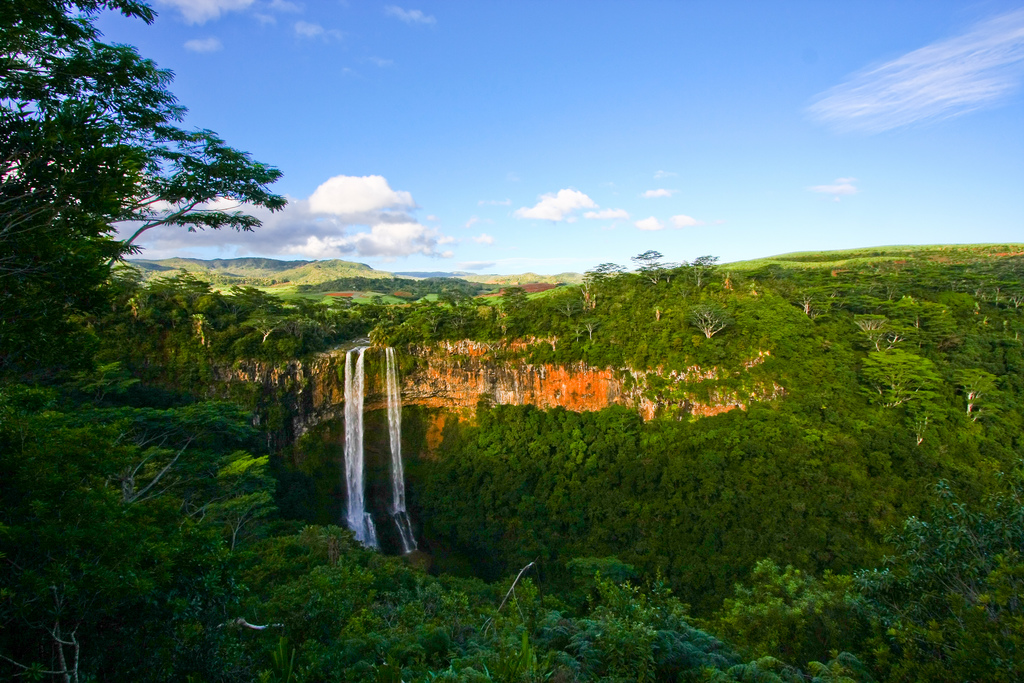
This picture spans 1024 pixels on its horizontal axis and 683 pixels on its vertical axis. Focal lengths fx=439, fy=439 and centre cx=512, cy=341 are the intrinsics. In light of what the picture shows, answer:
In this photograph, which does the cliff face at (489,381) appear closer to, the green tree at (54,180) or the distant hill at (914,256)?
the green tree at (54,180)

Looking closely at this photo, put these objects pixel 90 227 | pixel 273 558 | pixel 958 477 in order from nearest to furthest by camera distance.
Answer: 1. pixel 90 227
2. pixel 273 558
3. pixel 958 477

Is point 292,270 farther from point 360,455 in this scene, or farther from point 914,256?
point 914,256

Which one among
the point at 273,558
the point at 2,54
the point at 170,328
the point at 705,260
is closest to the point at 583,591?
the point at 273,558

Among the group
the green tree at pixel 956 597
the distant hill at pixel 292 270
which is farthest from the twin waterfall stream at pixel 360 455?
the distant hill at pixel 292 270

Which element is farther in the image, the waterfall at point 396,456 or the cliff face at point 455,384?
the waterfall at point 396,456

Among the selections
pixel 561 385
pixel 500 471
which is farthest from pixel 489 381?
pixel 500 471

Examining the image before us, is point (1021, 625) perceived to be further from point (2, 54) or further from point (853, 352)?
point (853, 352)

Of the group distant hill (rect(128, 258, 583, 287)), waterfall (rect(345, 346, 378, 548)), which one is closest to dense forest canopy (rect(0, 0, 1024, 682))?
waterfall (rect(345, 346, 378, 548))
